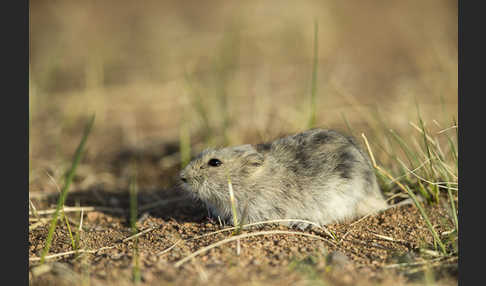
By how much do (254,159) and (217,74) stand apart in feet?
12.5

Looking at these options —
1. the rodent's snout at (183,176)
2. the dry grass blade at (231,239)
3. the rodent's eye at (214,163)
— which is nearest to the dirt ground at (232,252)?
the dry grass blade at (231,239)

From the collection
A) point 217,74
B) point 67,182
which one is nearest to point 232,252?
point 67,182

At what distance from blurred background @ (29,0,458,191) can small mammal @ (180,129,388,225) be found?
44.1 inches

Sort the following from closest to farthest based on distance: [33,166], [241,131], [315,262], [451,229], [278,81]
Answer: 1. [315,262]
2. [451,229]
3. [33,166]
4. [241,131]
5. [278,81]

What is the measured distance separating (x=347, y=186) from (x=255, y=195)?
841mm

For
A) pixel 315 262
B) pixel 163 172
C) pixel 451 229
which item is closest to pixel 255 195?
pixel 315 262

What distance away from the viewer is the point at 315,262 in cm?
316

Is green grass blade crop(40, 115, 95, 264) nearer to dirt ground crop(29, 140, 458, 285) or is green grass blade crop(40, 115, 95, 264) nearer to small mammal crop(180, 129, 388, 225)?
dirt ground crop(29, 140, 458, 285)

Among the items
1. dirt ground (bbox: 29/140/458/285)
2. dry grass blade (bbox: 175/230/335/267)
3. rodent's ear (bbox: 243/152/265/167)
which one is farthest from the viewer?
rodent's ear (bbox: 243/152/265/167)

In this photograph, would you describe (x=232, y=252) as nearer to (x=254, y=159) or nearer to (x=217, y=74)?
(x=254, y=159)

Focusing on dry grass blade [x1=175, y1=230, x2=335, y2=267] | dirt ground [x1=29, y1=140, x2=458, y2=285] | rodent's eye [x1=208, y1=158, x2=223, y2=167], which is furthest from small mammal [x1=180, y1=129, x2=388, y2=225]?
dry grass blade [x1=175, y1=230, x2=335, y2=267]

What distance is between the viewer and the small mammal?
160 inches

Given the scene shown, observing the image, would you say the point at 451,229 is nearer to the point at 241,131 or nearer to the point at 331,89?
the point at 241,131

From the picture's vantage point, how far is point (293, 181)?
4.15m
